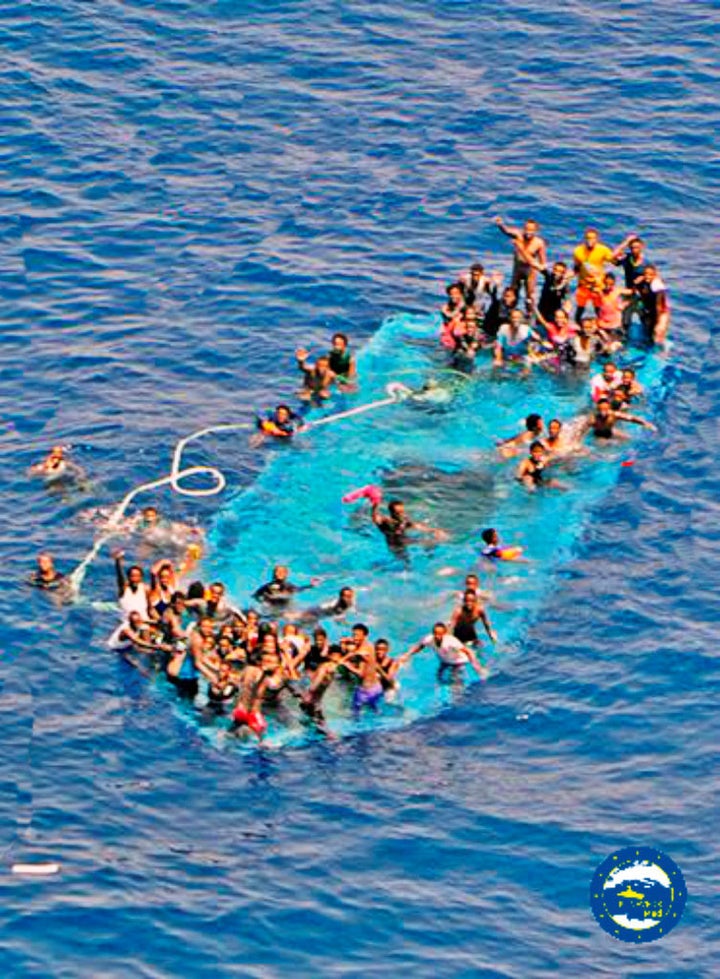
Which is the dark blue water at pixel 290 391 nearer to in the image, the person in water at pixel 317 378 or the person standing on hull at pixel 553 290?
the person in water at pixel 317 378

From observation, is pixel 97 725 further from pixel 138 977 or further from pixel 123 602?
pixel 138 977

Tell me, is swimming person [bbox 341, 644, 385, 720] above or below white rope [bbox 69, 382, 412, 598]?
below

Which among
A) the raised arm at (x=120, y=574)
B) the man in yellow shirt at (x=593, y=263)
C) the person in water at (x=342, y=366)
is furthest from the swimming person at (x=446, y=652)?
the man in yellow shirt at (x=593, y=263)

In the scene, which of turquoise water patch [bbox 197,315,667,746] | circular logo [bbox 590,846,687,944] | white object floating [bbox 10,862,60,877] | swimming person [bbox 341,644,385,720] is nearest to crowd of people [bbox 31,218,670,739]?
swimming person [bbox 341,644,385,720]

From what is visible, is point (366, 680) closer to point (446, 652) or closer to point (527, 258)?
point (446, 652)

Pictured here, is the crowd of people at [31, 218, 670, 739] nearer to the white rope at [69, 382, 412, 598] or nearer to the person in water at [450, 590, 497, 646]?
the person in water at [450, 590, 497, 646]

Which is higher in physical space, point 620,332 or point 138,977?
point 620,332

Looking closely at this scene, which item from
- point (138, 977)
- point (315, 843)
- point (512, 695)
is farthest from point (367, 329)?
point (138, 977)
